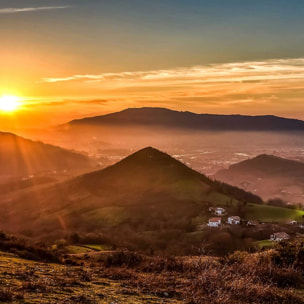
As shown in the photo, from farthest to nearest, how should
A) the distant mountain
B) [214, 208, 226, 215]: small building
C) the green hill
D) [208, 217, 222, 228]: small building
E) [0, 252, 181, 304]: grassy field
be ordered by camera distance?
[214, 208, 226, 215]: small building → the distant mountain → the green hill → [208, 217, 222, 228]: small building → [0, 252, 181, 304]: grassy field

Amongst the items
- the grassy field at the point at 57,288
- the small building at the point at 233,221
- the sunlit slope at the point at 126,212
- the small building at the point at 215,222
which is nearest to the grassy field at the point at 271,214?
the sunlit slope at the point at 126,212

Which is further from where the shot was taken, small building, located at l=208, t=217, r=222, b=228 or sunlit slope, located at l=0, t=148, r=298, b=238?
sunlit slope, located at l=0, t=148, r=298, b=238

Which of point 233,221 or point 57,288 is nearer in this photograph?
point 57,288

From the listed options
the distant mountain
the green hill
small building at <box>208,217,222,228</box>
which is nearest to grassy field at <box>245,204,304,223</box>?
the green hill

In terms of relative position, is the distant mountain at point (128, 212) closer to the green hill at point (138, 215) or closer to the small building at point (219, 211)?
the green hill at point (138, 215)

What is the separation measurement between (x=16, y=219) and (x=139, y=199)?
6027 centimetres

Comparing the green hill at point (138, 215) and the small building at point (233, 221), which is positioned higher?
the small building at point (233, 221)

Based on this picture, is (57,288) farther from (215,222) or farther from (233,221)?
(233,221)

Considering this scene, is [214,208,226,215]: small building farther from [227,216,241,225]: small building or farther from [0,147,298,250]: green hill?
[227,216,241,225]: small building

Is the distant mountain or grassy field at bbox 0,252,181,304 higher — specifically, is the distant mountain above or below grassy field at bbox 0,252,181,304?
below

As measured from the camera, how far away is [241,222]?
387ft

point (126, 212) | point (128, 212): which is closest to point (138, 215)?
point (128, 212)

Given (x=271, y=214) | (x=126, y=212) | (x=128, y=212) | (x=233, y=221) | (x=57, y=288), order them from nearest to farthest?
(x=57, y=288) < (x=233, y=221) < (x=271, y=214) < (x=128, y=212) < (x=126, y=212)

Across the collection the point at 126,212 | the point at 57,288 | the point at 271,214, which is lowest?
the point at 126,212
